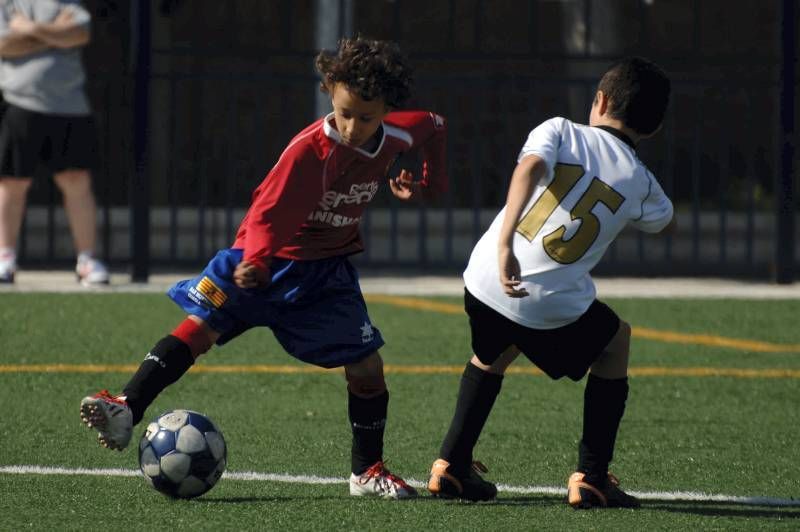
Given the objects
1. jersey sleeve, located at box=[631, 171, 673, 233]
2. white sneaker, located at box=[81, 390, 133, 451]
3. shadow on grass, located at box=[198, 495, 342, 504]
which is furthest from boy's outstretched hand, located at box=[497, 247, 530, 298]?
white sneaker, located at box=[81, 390, 133, 451]

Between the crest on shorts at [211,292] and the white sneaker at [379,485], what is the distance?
0.64 m

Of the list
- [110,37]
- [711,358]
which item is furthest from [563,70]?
[711,358]

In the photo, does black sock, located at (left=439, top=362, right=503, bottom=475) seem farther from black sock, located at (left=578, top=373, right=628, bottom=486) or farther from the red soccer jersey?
the red soccer jersey

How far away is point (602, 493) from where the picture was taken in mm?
5160

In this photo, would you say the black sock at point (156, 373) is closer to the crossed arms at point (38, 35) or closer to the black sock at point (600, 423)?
the black sock at point (600, 423)

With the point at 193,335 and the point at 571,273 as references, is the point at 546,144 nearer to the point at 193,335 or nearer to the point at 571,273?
the point at 571,273

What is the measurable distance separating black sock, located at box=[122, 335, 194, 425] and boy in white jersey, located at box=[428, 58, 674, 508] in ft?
2.66

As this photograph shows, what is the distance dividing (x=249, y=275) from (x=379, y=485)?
73 cm

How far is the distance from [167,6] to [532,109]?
339 centimetres

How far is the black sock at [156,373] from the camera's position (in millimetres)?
5340

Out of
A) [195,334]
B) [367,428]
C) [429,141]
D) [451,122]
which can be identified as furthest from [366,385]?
[451,122]

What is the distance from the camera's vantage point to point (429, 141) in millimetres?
5656

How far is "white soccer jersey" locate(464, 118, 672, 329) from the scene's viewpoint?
5.06 meters

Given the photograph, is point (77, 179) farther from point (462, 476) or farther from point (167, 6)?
point (462, 476)
